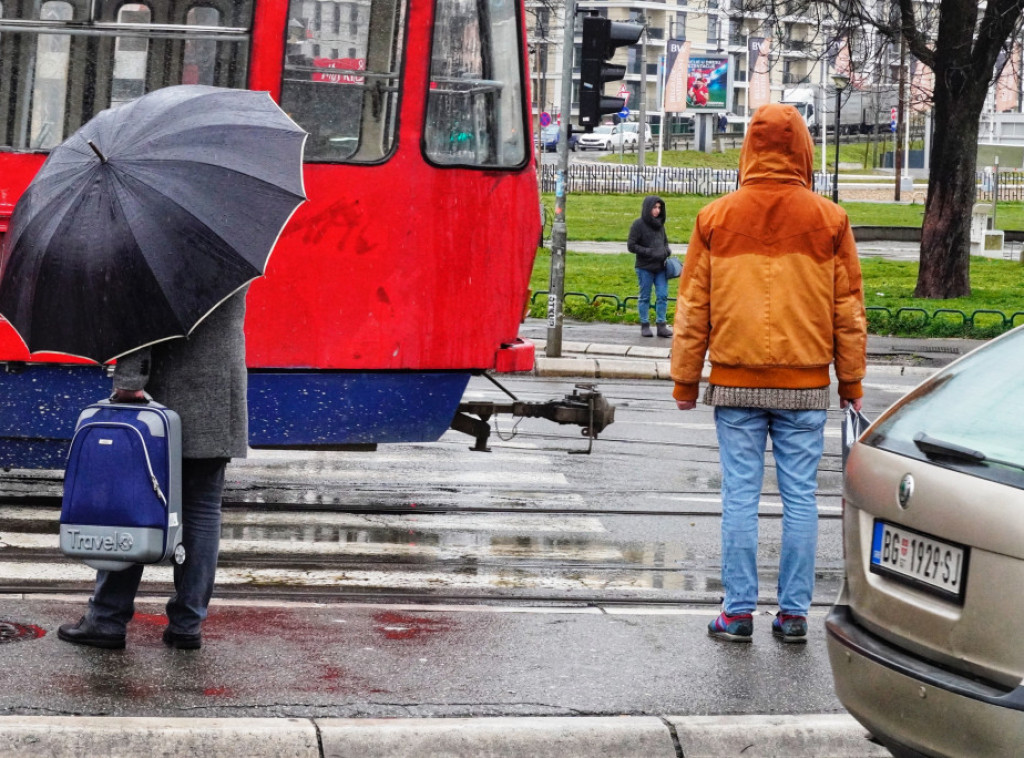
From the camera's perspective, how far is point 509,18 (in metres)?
8.39

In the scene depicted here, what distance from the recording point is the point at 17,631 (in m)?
5.79

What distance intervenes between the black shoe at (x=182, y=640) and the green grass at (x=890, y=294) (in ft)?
49.5

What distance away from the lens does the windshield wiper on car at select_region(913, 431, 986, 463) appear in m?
4.02

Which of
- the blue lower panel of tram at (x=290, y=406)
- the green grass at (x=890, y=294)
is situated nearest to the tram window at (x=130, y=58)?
the blue lower panel of tram at (x=290, y=406)

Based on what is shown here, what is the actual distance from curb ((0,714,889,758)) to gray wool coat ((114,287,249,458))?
3.42 ft

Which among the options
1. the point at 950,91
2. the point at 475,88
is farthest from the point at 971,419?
the point at 950,91

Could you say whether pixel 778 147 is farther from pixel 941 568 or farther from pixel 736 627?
pixel 941 568

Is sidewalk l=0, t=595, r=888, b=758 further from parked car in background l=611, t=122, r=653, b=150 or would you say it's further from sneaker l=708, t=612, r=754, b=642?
parked car in background l=611, t=122, r=653, b=150

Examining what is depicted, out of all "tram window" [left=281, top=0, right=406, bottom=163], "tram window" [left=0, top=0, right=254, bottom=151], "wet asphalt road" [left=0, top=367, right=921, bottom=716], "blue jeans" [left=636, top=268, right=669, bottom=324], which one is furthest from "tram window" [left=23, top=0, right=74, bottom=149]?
"blue jeans" [left=636, top=268, right=669, bottom=324]

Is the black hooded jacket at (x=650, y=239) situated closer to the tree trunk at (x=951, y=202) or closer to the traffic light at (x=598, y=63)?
the traffic light at (x=598, y=63)

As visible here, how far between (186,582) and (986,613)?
9.54 feet

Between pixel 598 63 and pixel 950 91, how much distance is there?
9444 millimetres

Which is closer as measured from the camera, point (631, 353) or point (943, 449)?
point (943, 449)

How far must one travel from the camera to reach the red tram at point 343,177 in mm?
7863
